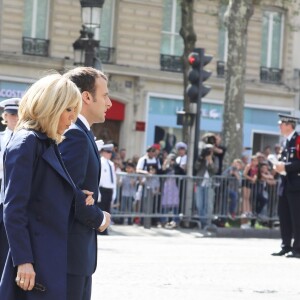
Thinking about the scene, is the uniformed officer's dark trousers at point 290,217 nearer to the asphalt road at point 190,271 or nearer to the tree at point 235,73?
the asphalt road at point 190,271

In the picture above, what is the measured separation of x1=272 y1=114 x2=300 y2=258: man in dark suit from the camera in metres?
15.7

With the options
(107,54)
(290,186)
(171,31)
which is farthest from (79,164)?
(171,31)

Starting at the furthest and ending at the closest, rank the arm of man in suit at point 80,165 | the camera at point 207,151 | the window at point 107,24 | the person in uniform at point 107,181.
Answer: the window at point 107,24 < the camera at point 207,151 < the person in uniform at point 107,181 < the arm of man in suit at point 80,165

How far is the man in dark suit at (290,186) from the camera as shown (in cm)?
1570

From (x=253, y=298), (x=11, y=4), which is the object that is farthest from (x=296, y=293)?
(x=11, y=4)

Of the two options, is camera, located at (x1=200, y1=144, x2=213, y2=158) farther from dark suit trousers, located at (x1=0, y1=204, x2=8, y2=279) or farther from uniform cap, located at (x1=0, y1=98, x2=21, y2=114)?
dark suit trousers, located at (x1=0, y1=204, x2=8, y2=279)

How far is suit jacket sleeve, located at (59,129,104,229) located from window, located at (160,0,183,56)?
3365cm

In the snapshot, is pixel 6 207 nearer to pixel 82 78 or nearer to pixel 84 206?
pixel 84 206

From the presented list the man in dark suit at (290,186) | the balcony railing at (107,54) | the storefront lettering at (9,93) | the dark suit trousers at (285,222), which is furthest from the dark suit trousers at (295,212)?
the balcony railing at (107,54)

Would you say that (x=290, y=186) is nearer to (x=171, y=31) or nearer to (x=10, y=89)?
(x=10, y=89)

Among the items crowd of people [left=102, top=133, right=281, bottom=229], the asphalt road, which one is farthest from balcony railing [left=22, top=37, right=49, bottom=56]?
the asphalt road

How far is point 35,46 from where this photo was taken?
120 feet

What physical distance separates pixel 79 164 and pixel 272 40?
3683 centimetres

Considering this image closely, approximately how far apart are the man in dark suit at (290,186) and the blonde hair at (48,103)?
9976mm
